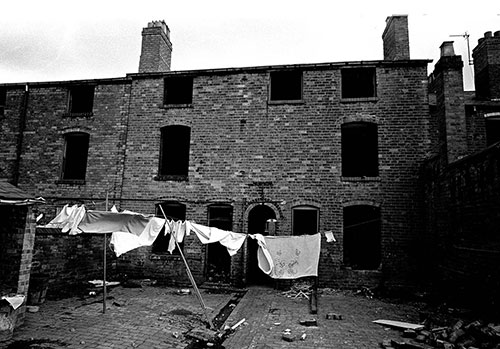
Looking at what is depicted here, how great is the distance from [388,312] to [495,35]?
14.1 metres

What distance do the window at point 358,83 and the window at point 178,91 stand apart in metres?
6.10

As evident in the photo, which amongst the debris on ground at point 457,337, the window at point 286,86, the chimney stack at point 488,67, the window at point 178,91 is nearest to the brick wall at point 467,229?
the debris on ground at point 457,337

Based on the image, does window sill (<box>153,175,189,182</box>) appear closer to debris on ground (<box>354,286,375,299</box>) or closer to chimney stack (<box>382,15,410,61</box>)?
debris on ground (<box>354,286,375,299</box>)

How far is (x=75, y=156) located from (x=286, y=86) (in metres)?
9.15

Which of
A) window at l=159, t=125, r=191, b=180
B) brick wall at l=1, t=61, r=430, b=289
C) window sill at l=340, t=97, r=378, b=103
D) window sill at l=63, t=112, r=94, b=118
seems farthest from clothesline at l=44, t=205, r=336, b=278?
window sill at l=340, t=97, r=378, b=103

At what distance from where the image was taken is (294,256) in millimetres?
9773

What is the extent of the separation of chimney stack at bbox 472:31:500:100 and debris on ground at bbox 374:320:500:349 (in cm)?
1199

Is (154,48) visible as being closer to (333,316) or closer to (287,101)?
(287,101)

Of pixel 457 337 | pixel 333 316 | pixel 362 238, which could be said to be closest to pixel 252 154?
pixel 362 238

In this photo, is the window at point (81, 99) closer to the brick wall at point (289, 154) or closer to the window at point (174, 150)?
the brick wall at point (289, 154)

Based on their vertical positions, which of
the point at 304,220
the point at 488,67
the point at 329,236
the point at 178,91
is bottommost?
the point at 329,236

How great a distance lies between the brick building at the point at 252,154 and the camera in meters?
11.2

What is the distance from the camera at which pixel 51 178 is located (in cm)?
1311

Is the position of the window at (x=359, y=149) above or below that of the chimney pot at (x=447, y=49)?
below
